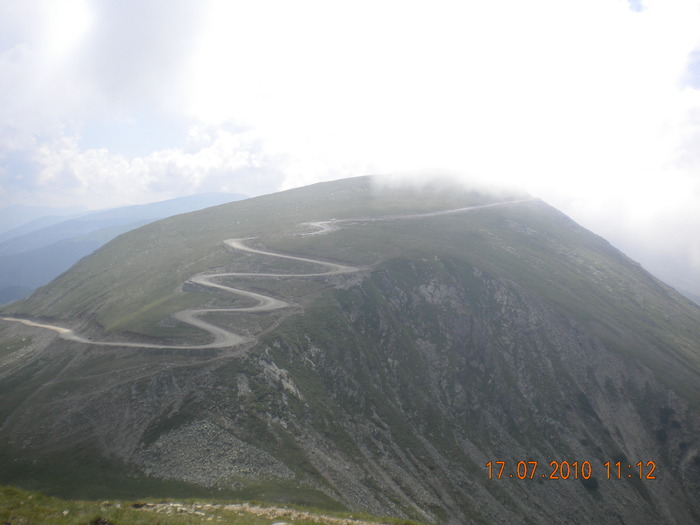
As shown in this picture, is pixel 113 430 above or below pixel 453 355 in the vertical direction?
above

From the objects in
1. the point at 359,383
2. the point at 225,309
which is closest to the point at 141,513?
the point at 359,383

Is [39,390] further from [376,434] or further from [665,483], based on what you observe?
[665,483]

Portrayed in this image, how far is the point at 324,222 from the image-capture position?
554ft

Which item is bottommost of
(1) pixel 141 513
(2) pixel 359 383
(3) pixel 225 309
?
(2) pixel 359 383

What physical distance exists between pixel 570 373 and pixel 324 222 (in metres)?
107

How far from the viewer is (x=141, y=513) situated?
22672 mm

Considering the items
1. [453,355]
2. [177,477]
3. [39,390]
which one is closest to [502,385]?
[453,355]
